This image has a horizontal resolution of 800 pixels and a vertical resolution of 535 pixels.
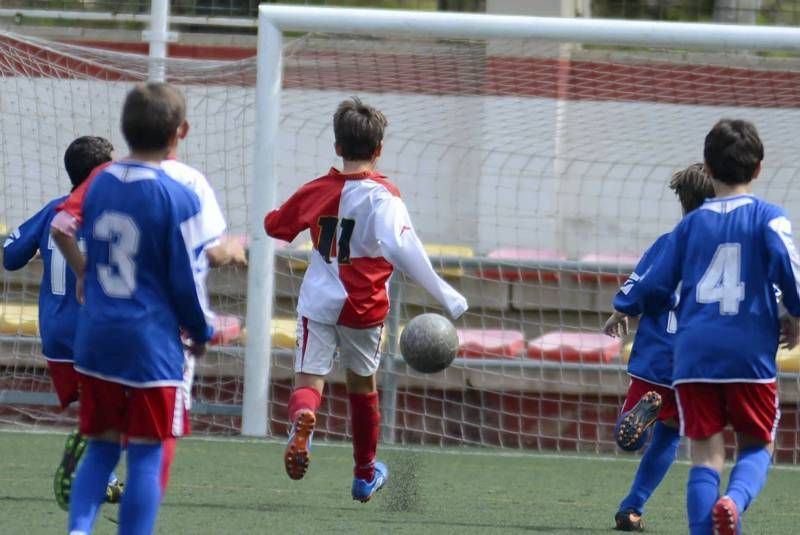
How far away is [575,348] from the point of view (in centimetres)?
862

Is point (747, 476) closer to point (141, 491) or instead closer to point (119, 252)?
point (141, 491)

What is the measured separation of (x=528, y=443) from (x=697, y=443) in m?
4.56

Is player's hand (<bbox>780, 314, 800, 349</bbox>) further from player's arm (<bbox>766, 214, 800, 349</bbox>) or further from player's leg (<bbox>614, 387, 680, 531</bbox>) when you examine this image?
player's leg (<bbox>614, 387, 680, 531</bbox>)

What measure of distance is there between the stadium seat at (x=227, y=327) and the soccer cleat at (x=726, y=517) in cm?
473

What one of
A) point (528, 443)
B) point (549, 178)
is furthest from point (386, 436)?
point (549, 178)

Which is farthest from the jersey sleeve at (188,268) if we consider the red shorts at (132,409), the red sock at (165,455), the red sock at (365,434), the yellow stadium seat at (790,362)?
the yellow stadium seat at (790,362)

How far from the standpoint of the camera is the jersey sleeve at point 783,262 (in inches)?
164

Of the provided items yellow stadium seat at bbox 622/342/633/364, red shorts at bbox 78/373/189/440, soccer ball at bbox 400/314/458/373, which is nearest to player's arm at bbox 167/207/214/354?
red shorts at bbox 78/373/189/440

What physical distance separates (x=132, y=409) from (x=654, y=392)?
7.16 feet

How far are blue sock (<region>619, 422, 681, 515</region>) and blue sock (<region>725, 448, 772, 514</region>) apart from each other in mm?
1034

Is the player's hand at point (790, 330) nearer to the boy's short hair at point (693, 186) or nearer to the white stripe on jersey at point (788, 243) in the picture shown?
the white stripe on jersey at point (788, 243)

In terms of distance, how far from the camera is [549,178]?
930 cm

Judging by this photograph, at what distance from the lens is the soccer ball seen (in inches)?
225

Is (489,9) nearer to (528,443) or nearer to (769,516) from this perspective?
(528,443)
